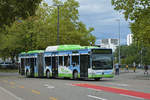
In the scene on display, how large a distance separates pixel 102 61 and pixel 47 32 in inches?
1099

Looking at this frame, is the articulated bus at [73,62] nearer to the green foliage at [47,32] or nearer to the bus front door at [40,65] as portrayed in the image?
the bus front door at [40,65]

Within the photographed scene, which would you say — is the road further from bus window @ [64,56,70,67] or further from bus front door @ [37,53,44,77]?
bus front door @ [37,53,44,77]

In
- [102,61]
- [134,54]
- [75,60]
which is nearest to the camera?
[102,61]

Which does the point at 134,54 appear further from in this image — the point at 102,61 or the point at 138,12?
the point at 102,61

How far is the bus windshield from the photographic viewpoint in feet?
90.3

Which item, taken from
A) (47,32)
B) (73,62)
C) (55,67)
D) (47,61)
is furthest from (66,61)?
(47,32)

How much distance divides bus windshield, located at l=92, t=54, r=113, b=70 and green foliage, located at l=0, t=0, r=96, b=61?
2352 cm

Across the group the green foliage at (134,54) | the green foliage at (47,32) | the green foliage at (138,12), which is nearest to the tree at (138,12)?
the green foliage at (138,12)

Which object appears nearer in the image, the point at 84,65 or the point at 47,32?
the point at 84,65

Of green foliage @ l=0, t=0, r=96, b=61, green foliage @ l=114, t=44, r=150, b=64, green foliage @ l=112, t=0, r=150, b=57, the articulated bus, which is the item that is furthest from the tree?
green foliage @ l=114, t=44, r=150, b=64

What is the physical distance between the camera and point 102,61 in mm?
27781

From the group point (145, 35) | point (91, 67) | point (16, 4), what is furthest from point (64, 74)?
point (16, 4)

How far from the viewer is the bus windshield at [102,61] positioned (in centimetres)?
2753

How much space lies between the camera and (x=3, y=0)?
55.7ft
